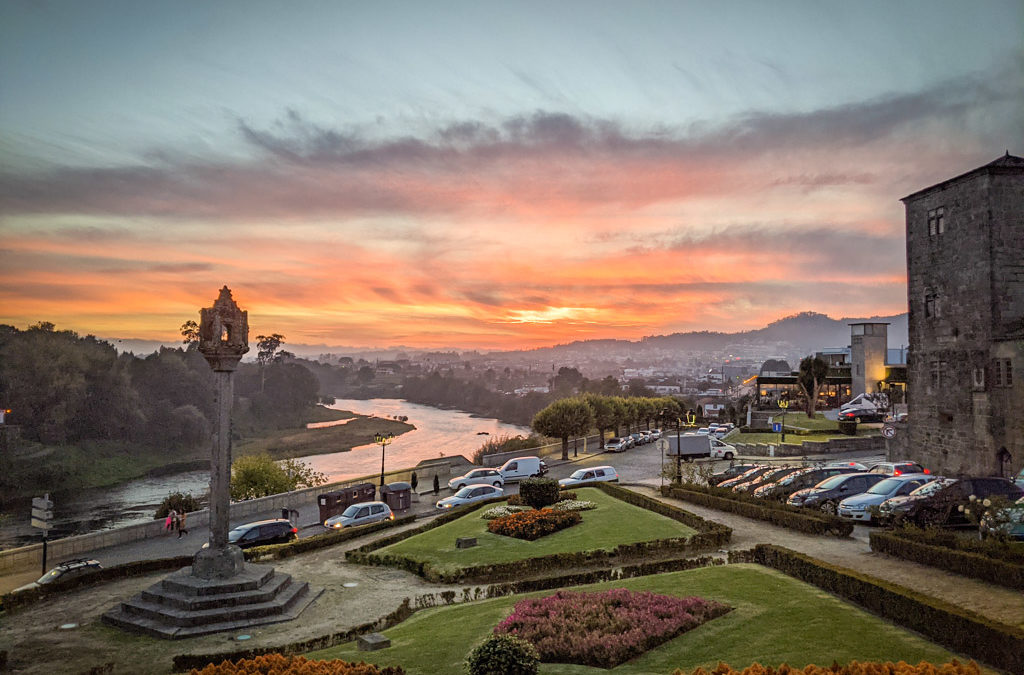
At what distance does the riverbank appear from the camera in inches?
2746

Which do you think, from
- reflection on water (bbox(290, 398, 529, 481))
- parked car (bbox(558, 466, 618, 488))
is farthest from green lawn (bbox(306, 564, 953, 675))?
reflection on water (bbox(290, 398, 529, 481))

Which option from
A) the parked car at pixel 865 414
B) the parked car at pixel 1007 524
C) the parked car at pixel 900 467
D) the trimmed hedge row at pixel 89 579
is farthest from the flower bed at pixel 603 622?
the parked car at pixel 865 414

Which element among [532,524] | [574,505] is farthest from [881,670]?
[574,505]

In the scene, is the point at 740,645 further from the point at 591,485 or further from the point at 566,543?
the point at 591,485

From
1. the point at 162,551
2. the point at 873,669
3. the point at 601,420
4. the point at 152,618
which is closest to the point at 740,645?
the point at 873,669

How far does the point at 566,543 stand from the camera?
22609mm

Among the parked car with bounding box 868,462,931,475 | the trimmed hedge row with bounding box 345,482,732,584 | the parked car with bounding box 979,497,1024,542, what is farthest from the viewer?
the parked car with bounding box 868,462,931,475

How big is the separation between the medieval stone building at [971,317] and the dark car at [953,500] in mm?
12411

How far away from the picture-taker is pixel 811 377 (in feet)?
243

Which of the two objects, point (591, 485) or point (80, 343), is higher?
point (80, 343)

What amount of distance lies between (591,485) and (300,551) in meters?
18.3

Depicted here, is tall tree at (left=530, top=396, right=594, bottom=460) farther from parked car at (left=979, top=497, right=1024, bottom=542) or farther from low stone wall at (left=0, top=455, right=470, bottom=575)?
parked car at (left=979, top=497, right=1024, bottom=542)

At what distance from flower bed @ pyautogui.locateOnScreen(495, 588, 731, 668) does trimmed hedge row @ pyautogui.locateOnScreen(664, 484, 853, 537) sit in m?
10.8

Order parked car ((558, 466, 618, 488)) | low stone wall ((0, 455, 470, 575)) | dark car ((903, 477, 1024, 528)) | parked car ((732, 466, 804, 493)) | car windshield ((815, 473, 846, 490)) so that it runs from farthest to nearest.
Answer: parked car ((558, 466, 618, 488)) < parked car ((732, 466, 804, 493)) < car windshield ((815, 473, 846, 490)) < low stone wall ((0, 455, 470, 575)) < dark car ((903, 477, 1024, 528))
